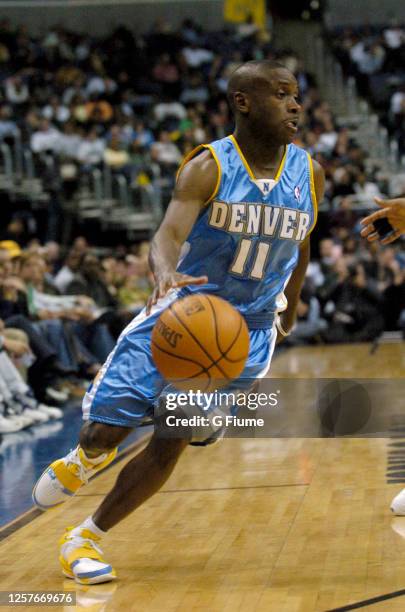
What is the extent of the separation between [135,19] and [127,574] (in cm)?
2088

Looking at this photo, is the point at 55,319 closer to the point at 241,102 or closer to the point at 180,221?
the point at 241,102

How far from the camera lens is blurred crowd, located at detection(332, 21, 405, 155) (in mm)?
21444

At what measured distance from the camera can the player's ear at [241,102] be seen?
175 inches

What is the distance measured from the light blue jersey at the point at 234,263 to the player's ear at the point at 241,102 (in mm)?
149

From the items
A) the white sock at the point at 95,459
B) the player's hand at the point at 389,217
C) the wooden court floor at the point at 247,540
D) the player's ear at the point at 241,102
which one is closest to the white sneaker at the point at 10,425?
the wooden court floor at the point at 247,540

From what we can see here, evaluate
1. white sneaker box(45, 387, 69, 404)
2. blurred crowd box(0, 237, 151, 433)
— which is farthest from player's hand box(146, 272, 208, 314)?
white sneaker box(45, 387, 69, 404)

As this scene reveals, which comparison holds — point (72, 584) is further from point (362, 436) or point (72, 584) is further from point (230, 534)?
point (362, 436)

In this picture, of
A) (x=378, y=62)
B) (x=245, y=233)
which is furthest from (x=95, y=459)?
(x=378, y=62)

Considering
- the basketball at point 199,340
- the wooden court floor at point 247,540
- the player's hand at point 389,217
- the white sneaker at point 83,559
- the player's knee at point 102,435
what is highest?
the player's hand at point 389,217

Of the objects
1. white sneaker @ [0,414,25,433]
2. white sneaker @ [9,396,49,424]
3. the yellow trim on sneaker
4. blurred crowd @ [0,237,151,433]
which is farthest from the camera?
blurred crowd @ [0,237,151,433]

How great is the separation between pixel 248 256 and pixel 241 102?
64 centimetres

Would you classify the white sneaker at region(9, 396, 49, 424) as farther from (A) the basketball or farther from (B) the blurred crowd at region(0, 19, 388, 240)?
(B) the blurred crowd at region(0, 19, 388, 240)

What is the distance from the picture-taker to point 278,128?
14.4 feet

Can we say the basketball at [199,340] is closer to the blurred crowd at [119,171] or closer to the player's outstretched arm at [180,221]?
the player's outstretched arm at [180,221]
